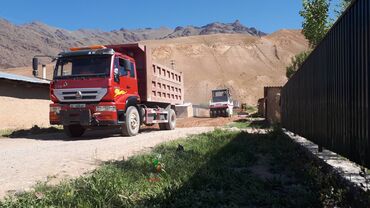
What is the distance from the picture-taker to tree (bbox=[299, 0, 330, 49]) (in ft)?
102

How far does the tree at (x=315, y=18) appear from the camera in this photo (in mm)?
31000

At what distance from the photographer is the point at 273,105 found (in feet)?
70.8

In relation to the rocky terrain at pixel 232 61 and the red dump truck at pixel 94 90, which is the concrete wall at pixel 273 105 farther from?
the rocky terrain at pixel 232 61

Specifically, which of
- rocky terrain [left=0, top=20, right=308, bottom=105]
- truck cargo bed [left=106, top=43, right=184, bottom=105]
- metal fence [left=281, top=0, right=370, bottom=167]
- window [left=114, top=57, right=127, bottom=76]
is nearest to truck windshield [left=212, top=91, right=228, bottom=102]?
truck cargo bed [left=106, top=43, right=184, bottom=105]

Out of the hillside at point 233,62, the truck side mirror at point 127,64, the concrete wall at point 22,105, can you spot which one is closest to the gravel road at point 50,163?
the truck side mirror at point 127,64

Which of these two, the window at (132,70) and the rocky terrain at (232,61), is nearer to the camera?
the window at (132,70)

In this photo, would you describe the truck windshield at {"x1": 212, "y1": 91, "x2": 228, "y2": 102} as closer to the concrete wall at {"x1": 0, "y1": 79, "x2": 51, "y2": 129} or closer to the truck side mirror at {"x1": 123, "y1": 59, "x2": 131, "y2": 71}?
the concrete wall at {"x1": 0, "y1": 79, "x2": 51, "y2": 129}

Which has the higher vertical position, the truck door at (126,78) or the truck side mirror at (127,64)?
the truck side mirror at (127,64)

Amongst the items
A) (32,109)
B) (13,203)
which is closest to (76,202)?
(13,203)

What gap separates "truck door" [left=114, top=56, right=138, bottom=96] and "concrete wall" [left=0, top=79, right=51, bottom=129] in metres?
7.80

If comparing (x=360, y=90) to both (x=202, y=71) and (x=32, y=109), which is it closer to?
(x=32, y=109)

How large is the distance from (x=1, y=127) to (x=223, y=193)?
16834 mm

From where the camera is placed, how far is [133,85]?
50.4 ft

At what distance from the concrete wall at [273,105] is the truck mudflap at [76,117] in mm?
10287
